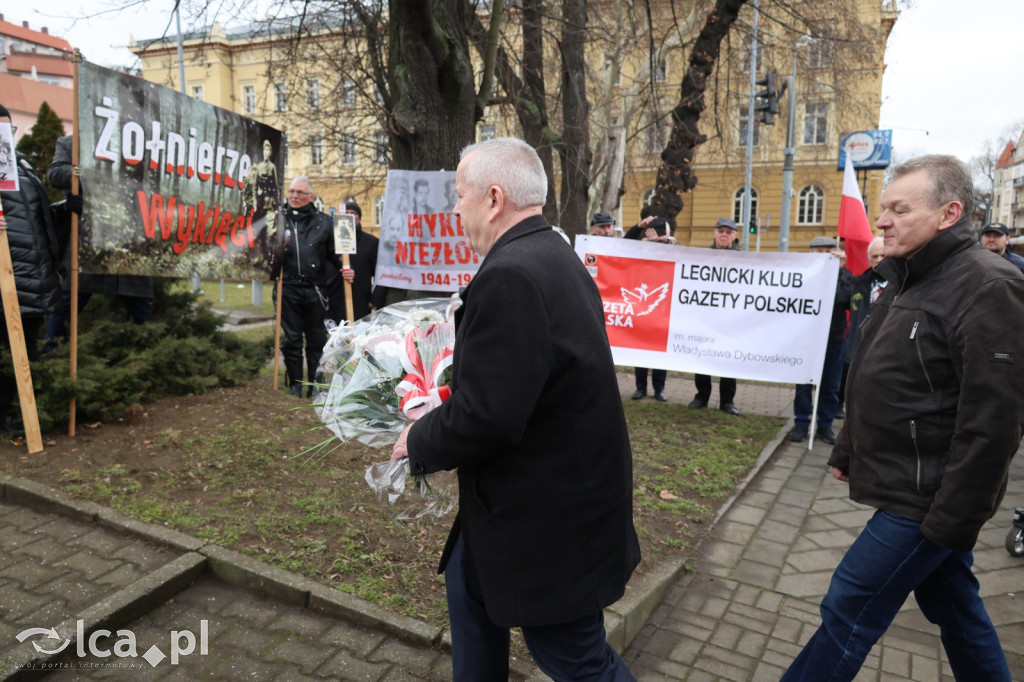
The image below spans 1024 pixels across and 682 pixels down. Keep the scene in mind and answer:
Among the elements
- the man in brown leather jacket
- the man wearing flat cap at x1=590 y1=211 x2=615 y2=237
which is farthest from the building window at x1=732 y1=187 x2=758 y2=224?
the man in brown leather jacket

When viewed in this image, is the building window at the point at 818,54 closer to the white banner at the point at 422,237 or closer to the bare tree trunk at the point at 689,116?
the bare tree trunk at the point at 689,116

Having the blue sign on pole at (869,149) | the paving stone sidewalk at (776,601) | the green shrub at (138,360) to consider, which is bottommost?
the paving stone sidewalk at (776,601)

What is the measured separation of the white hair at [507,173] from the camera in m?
1.94

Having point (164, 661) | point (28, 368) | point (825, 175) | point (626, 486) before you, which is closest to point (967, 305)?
point (626, 486)

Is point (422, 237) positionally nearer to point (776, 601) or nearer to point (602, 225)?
point (602, 225)

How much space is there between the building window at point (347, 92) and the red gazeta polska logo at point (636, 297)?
26.2 ft

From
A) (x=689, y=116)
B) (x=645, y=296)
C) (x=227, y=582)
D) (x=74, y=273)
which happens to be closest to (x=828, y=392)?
(x=645, y=296)

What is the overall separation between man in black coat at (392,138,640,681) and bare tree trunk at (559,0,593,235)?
36.2 ft

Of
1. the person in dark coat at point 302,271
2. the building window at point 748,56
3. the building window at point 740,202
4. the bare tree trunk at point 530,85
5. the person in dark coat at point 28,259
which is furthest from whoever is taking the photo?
the building window at point 740,202

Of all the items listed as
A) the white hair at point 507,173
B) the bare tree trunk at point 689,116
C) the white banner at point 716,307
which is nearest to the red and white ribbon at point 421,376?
Result: the white hair at point 507,173

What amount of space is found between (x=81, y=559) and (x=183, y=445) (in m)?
1.48

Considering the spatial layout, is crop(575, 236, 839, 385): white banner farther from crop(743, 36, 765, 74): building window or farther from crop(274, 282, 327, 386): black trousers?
crop(743, 36, 765, 74): building window

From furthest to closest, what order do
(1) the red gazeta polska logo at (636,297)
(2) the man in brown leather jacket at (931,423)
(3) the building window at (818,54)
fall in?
1. (3) the building window at (818,54)
2. (1) the red gazeta polska logo at (636,297)
3. (2) the man in brown leather jacket at (931,423)

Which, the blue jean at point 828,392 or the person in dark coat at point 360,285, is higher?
the person in dark coat at point 360,285
